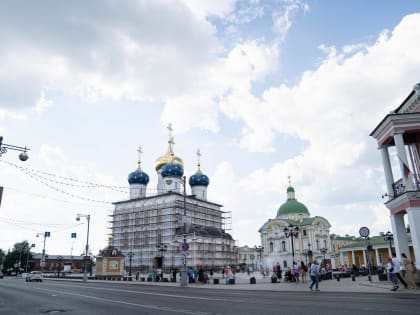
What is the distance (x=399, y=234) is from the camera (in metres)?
19.5

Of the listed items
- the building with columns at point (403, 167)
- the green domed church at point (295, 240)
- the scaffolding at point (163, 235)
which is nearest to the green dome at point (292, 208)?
the green domed church at point (295, 240)

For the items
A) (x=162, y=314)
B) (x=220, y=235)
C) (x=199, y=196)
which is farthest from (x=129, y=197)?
(x=162, y=314)

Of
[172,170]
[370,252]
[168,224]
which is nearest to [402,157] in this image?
[370,252]

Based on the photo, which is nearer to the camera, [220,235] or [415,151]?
[415,151]

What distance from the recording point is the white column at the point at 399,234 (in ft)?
62.5

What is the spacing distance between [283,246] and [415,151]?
6037 centimetres

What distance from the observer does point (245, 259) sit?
120875 millimetres

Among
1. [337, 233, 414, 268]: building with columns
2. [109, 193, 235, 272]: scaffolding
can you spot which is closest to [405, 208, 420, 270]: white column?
[337, 233, 414, 268]: building with columns

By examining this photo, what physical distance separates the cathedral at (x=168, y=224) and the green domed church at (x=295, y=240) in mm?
12341

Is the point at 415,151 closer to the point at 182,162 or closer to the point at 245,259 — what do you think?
the point at 182,162

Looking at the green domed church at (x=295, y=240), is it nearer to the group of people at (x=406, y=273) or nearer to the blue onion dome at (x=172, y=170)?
the blue onion dome at (x=172, y=170)

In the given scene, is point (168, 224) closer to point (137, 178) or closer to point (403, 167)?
point (137, 178)

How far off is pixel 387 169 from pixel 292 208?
6589 centimetres

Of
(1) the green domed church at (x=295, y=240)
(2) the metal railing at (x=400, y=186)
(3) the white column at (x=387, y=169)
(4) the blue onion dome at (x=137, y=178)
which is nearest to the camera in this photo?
(2) the metal railing at (x=400, y=186)
